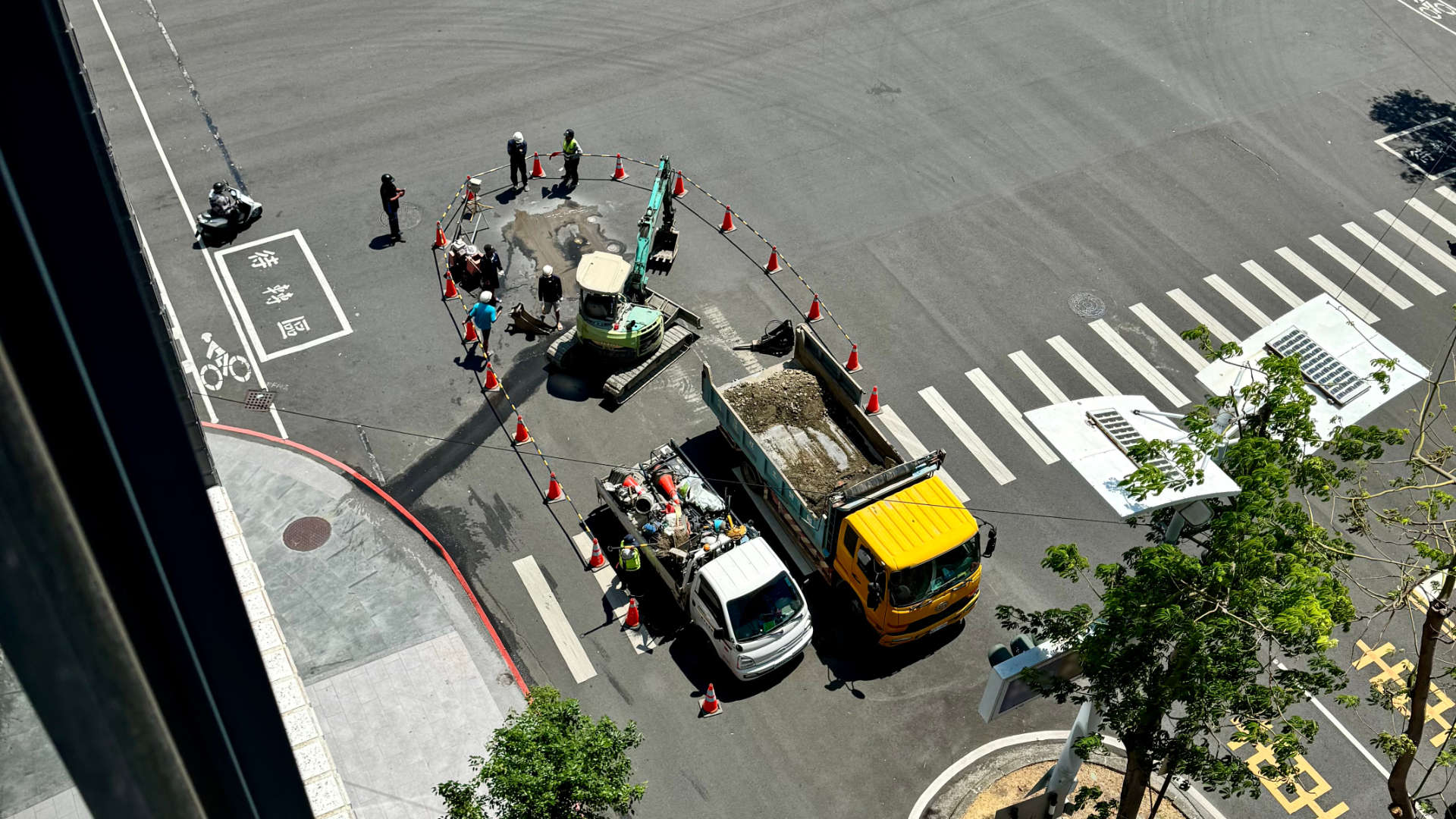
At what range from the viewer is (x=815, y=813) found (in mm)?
19266

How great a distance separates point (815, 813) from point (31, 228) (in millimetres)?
17057

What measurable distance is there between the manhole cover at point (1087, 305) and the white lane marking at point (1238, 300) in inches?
124

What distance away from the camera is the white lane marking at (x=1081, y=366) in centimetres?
2677

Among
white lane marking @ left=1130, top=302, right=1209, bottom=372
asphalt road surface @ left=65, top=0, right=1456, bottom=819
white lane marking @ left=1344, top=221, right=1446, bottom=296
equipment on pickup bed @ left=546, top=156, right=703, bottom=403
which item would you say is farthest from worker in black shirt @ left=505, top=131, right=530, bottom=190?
white lane marking @ left=1344, top=221, right=1446, bottom=296

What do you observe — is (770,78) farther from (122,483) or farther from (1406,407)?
(122,483)

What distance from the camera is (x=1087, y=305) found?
2883 centimetres

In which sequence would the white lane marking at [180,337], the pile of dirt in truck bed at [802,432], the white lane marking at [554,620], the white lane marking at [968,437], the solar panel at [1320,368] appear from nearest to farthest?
1. the solar panel at [1320,368]
2. the white lane marking at [554,620]
3. the pile of dirt in truck bed at [802,432]
4. the white lane marking at [968,437]
5. the white lane marking at [180,337]

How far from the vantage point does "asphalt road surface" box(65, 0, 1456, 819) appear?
2131 cm

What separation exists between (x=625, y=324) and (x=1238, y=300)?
15.5 metres

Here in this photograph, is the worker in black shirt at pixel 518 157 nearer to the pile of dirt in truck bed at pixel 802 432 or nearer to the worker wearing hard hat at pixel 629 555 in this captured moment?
the pile of dirt in truck bed at pixel 802 432

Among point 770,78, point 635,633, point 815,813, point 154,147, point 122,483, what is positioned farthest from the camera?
point 770,78

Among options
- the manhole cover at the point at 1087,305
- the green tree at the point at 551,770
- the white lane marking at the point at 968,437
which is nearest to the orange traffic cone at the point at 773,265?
the white lane marking at the point at 968,437

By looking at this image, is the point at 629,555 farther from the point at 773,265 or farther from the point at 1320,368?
the point at 1320,368

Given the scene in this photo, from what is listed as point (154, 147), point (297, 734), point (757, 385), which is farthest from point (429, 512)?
point (154, 147)
